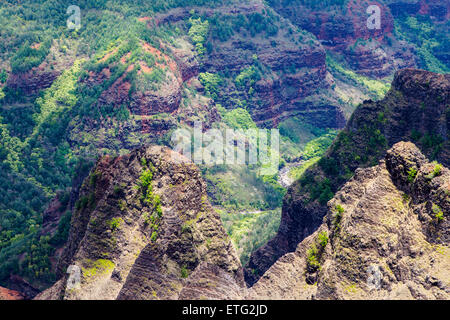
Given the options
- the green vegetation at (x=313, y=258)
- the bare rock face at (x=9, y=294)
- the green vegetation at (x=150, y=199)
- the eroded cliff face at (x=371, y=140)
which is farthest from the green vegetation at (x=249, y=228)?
the green vegetation at (x=313, y=258)

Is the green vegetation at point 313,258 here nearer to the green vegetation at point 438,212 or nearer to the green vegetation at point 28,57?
the green vegetation at point 438,212

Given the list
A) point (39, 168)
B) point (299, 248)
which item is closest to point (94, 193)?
point (299, 248)

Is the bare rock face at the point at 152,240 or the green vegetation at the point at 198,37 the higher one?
the bare rock face at the point at 152,240

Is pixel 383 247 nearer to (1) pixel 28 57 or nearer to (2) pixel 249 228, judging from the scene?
(2) pixel 249 228

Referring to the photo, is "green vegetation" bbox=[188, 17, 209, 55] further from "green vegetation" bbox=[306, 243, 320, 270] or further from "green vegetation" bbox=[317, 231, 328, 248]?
"green vegetation" bbox=[306, 243, 320, 270]

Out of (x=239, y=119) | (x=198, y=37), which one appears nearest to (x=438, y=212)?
(x=239, y=119)

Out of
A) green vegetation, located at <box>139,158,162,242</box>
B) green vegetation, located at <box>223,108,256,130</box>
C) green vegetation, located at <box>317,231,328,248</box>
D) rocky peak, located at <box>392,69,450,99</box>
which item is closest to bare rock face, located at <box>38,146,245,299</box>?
green vegetation, located at <box>139,158,162,242</box>
